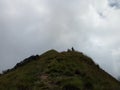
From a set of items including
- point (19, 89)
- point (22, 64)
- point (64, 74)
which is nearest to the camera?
point (19, 89)

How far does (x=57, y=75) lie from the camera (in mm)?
47312

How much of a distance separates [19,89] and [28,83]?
1866 millimetres

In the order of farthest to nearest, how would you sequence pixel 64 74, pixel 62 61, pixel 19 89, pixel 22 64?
pixel 22 64 → pixel 62 61 → pixel 64 74 → pixel 19 89

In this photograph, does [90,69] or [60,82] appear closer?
[60,82]

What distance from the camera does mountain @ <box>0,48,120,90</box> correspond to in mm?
44406

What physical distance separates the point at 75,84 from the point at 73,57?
392 inches

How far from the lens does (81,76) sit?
4759 centimetres

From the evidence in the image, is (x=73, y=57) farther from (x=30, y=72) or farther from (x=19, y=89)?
(x=19, y=89)

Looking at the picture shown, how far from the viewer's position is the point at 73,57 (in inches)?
2104

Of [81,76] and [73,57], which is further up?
[73,57]

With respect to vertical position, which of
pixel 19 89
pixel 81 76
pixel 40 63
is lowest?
pixel 19 89

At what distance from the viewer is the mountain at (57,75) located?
44.4m

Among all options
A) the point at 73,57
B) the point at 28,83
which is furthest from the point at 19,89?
the point at 73,57

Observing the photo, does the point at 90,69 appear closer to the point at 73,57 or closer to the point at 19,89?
the point at 73,57
